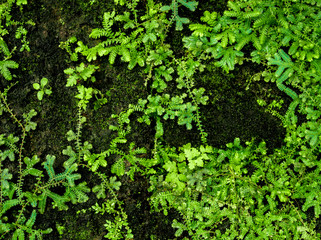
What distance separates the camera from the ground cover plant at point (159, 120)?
3076 millimetres

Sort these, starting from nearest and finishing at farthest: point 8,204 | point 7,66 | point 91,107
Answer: point 8,204, point 7,66, point 91,107

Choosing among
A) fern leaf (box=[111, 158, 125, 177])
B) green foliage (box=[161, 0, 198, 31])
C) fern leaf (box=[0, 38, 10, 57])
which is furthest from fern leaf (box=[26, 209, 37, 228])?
green foliage (box=[161, 0, 198, 31])

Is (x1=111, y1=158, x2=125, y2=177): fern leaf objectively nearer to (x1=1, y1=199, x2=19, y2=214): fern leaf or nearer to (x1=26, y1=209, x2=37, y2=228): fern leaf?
(x1=26, y1=209, x2=37, y2=228): fern leaf

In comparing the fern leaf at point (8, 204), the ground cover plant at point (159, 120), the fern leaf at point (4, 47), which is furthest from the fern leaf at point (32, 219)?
the fern leaf at point (4, 47)

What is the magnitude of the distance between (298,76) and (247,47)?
643 mm

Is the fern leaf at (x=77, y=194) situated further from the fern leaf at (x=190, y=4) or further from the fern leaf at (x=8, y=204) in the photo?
the fern leaf at (x=190, y=4)

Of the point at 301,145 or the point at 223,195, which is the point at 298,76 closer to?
the point at 301,145

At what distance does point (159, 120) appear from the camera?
10.7 feet

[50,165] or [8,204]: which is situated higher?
[50,165]

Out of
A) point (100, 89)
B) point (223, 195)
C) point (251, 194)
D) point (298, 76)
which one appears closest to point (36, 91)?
point (100, 89)

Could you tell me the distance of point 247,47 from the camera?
319 centimetres

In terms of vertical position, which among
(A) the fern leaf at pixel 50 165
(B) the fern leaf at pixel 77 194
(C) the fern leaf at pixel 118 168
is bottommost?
(B) the fern leaf at pixel 77 194

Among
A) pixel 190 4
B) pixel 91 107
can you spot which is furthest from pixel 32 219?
pixel 190 4

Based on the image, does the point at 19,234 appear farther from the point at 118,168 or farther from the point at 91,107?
the point at 91,107
